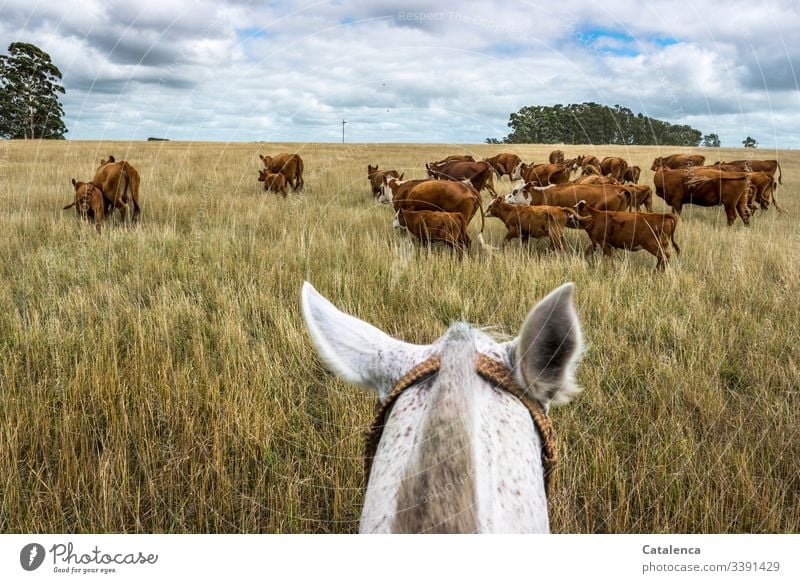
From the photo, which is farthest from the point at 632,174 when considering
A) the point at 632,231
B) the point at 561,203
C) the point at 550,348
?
the point at 550,348

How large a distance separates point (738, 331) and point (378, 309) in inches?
95.9

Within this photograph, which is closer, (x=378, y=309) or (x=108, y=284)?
(x=378, y=309)

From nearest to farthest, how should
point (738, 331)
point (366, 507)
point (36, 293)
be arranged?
point (366, 507) → point (738, 331) → point (36, 293)

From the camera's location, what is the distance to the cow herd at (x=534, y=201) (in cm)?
575

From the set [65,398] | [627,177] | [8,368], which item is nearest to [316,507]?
[65,398]

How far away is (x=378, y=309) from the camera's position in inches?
124

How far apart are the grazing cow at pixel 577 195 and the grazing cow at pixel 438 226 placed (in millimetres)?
2507

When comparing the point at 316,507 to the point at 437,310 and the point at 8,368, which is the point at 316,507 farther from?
the point at 8,368

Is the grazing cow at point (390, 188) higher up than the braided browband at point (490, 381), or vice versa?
the grazing cow at point (390, 188)

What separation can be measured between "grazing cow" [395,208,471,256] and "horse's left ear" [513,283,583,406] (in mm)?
4472

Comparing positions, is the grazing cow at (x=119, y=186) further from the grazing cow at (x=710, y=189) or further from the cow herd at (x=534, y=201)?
the grazing cow at (x=710, y=189)
